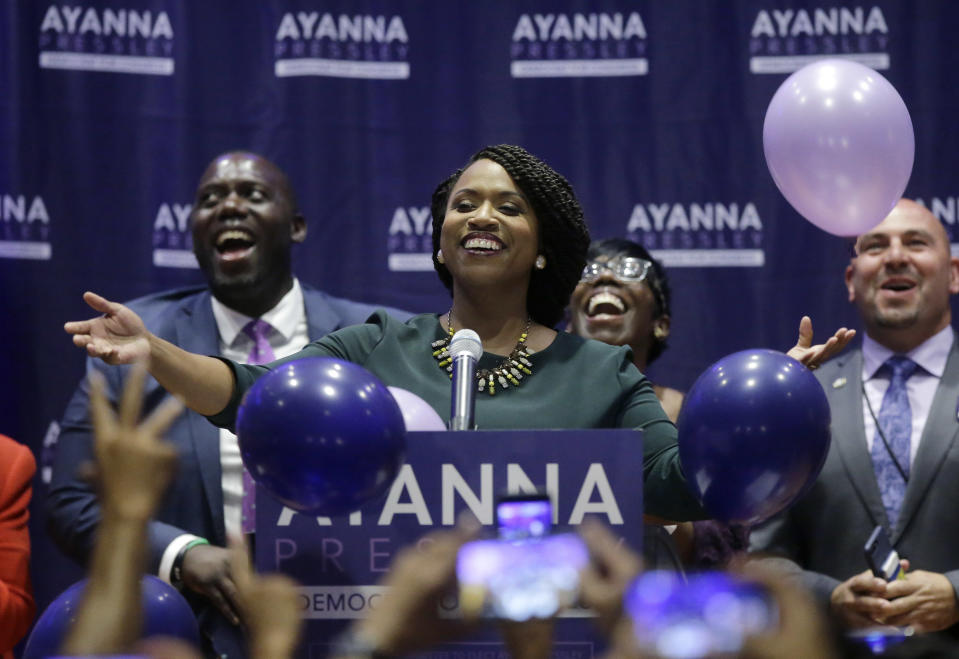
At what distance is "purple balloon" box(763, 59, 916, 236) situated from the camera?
315 cm

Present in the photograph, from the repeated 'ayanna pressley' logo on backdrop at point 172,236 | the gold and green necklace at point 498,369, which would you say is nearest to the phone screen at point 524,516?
the gold and green necklace at point 498,369

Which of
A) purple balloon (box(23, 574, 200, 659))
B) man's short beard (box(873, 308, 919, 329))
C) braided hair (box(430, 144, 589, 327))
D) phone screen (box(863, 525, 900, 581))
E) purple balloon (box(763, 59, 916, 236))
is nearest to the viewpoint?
purple balloon (box(23, 574, 200, 659))

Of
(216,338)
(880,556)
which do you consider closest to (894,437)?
(880,556)

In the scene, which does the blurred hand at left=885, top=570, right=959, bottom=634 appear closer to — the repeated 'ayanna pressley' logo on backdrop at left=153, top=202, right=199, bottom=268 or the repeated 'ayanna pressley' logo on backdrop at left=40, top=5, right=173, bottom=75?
the repeated 'ayanna pressley' logo on backdrop at left=153, top=202, right=199, bottom=268

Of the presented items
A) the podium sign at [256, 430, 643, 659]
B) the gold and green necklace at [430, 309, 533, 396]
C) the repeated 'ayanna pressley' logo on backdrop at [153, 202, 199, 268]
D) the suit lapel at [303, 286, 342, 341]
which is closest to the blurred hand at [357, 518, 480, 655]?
the podium sign at [256, 430, 643, 659]

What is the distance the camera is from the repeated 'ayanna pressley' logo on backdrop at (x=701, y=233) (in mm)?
4754

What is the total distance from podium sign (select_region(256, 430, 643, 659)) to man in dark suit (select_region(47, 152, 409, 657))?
1.52 m

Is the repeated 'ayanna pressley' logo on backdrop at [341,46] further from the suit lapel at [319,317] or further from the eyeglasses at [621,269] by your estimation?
the eyeglasses at [621,269]

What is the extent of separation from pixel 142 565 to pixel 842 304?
3.71 metres

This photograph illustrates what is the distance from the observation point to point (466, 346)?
2.30 meters

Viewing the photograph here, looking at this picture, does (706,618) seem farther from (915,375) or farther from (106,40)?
(106,40)

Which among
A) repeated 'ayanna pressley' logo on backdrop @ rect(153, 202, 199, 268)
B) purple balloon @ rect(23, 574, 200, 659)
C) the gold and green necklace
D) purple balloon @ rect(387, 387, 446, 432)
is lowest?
purple balloon @ rect(23, 574, 200, 659)

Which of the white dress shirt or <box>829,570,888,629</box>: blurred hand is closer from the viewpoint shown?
<box>829,570,888,629</box>: blurred hand

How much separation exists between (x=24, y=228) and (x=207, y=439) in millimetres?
1327
